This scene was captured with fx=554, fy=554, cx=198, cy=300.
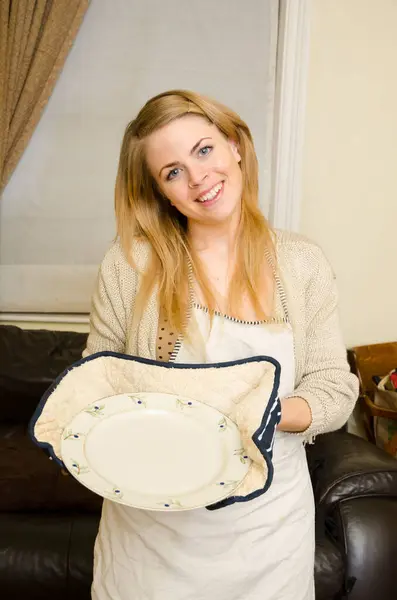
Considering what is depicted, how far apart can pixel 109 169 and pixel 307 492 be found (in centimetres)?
170

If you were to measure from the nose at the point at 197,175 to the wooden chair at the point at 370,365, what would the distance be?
1.54 m

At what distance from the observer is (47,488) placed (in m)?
1.88

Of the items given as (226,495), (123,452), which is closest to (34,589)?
(123,452)

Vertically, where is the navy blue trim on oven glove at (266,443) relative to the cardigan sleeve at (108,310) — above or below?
below

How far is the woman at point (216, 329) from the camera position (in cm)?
102

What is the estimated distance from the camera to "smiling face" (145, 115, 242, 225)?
1.08m

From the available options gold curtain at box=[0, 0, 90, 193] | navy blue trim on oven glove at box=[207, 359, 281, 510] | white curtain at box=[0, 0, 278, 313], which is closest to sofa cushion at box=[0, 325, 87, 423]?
white curtain at box=[0, 0, 278, 313]

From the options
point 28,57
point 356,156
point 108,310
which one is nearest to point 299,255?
point 108,310

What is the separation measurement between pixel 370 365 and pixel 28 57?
75.7 inches

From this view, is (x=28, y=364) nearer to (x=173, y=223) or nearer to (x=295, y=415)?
(x=173, y=223)

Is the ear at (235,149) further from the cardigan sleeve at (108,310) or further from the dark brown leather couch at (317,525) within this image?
the dark brown leather couch at (317,525)

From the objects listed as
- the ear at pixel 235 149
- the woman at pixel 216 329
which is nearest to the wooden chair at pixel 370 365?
the woman at pixel 216 329

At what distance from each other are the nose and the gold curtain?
148 centimetres

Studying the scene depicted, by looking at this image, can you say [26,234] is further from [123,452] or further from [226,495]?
[226,495]
